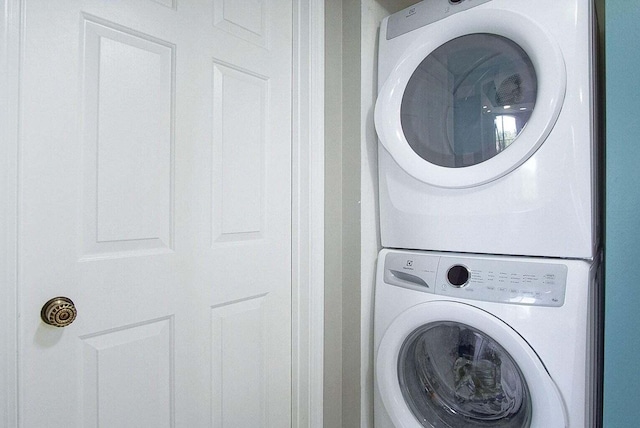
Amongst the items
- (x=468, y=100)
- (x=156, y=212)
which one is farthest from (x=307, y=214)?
(x=468, y=100)

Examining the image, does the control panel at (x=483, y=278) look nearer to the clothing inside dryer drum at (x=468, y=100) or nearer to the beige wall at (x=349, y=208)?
the beige wall at (x=349, y=208)

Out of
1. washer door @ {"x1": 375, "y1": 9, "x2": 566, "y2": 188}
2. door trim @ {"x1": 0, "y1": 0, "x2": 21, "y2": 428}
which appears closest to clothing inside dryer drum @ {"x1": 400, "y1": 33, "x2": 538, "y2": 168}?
washer door @ {"x1": 375, "y1": 9, "x2": 566, "y2": 188}

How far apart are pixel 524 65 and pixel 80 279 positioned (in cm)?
124

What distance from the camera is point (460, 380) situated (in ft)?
3.80

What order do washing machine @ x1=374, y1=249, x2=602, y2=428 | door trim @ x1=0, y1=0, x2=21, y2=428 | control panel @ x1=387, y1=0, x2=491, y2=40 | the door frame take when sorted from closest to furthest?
1. door trim @ x1=0, y1=0, x2=21, y2=428
2. washing machine @ x1=374, y1=249, x2=602, y2=428
3. control panel @ x1=387, y1=0, x2=491, y2=40
4. the door frame

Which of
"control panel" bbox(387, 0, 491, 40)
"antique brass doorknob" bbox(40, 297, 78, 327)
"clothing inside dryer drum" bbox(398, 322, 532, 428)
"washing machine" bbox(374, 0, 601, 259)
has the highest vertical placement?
"control panel" bbox(387, 0, 491, 40)

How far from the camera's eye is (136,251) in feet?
3.08

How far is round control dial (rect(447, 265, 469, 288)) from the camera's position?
111 cm

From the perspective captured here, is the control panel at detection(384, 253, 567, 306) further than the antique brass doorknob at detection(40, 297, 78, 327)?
Yes

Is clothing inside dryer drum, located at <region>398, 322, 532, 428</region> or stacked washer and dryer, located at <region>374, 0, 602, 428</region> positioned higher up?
stacked washer and dryer, located at <region>374, 0, 602, 428</region>

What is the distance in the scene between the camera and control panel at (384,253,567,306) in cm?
99

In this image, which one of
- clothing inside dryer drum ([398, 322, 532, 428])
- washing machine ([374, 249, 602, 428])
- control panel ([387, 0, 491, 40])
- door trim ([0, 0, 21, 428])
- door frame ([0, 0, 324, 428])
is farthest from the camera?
door frame ([0, 0, 324, 428])

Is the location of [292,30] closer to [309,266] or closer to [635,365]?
[309,266]

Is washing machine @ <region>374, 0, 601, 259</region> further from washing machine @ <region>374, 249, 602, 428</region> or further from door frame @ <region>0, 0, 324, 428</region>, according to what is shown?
door frame @ <region>0, 0, 324, 428</region>
